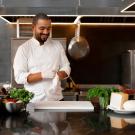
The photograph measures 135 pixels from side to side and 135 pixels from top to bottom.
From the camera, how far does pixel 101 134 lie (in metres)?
1.48

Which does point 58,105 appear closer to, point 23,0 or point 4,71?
point 23,0

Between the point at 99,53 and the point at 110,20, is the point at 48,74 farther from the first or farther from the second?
the point at 99,53

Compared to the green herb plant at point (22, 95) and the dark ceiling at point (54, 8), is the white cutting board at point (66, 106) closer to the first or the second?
the green herb plant at point (22, 95)

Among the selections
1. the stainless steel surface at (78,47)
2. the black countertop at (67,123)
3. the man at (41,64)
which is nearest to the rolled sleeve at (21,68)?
the man at (41,64)

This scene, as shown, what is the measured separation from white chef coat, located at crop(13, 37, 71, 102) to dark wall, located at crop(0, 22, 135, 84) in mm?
1585

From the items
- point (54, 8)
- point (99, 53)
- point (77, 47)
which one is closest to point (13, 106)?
point (54, 8)

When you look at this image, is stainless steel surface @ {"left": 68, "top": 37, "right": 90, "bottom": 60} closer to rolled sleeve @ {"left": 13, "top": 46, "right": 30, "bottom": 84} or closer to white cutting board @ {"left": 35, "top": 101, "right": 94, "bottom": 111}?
rolled sleeve @ {"left": 13, "top": 46, "right": 30, "bottom": 84}

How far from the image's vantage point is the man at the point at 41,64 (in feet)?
7.97

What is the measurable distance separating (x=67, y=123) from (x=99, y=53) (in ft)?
8.74

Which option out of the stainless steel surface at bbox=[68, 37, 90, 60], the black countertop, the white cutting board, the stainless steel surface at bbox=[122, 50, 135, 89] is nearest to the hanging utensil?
the stainless steel surface at bbox=[68, 37, 90, 60]

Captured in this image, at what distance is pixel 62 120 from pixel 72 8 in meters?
1.41

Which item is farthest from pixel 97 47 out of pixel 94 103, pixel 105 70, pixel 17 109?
pixel 17 109

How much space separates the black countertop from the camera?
4.99ft

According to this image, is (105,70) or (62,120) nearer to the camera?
(62,120)
